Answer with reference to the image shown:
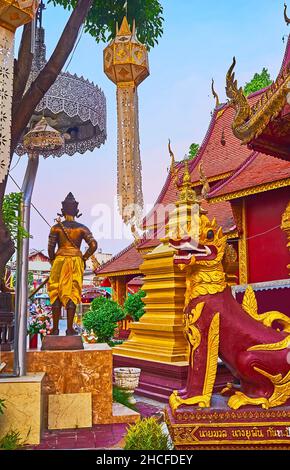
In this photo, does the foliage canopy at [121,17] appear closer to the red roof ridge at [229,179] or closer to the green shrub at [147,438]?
the red roof ridge at [229,179]

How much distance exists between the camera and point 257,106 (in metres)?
5.88

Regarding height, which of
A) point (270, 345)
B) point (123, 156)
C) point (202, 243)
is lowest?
point (270, 345)

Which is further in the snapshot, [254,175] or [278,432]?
[254,175]

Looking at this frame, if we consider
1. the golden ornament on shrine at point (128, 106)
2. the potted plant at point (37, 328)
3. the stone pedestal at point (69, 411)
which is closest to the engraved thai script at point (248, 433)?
the stone pedestal at point (69, 411)

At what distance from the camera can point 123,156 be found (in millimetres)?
6047

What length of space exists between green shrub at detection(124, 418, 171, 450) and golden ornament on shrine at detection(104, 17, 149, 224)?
2887 millimetres

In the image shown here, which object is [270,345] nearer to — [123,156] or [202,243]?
[202,243]

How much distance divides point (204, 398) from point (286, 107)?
12.8 feet

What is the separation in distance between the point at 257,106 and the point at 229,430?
13.1ft

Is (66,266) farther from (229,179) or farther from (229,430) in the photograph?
(229,179)

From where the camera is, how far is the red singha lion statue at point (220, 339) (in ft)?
12.9

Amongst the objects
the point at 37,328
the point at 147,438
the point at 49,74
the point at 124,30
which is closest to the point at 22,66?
the point at 49,74

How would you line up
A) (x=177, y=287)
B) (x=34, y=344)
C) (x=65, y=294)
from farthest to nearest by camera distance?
(x=177, y=287) < (x=34, y=344) < (x=65, y=294)
